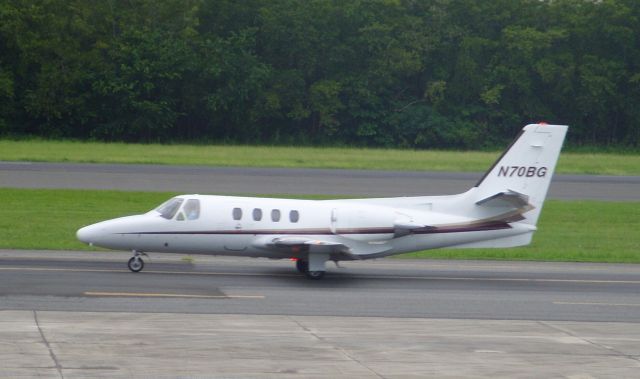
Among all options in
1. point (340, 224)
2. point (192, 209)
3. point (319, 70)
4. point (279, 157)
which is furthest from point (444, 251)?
point (319, 70)

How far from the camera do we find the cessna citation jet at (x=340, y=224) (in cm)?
2225

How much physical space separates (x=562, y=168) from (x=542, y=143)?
3419 cm

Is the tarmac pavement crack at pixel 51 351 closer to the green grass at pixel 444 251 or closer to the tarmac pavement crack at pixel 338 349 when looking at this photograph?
the tarmac pavement crack at pixel 338 349

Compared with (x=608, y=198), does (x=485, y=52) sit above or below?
above

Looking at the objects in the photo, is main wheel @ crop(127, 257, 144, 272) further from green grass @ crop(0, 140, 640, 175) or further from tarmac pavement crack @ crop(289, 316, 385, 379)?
green grass @ crop(0, 140, 640, 175)

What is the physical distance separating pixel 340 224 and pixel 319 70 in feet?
189

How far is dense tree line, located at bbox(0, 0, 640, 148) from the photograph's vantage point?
73312 mm

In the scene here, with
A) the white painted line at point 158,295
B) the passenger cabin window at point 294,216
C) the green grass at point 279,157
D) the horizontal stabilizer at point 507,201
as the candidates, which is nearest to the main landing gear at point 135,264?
the white painted line at point 158,295

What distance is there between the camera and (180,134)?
76438mm

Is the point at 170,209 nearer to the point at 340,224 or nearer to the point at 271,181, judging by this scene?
the point at 340,224

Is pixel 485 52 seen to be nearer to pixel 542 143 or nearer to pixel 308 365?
pixel 542 143

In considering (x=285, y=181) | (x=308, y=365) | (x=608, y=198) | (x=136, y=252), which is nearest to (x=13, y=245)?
(x=136, y=252)

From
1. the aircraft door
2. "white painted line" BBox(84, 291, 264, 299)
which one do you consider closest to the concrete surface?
"white painted line" BBox(84, 291, 264, 299)

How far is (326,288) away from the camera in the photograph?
69.7ft
